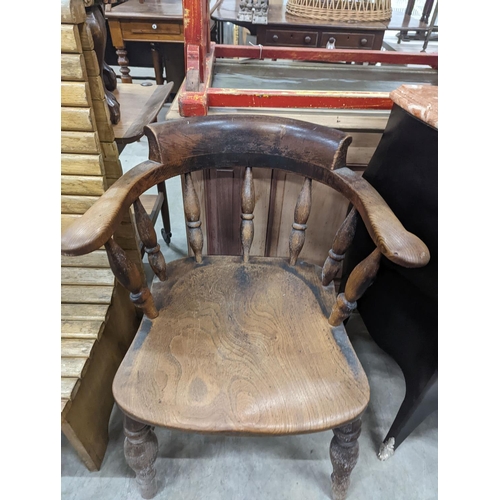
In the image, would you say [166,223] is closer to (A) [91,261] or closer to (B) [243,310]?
(A) [91,261]

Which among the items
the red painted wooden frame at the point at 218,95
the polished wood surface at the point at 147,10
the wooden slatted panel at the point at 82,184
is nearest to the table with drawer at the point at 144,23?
the polished wood surface at the point at 147,10

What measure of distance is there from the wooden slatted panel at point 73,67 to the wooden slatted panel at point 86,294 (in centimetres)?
53

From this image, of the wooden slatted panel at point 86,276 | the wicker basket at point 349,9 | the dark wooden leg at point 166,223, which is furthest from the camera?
the wicker basket at point 349,9

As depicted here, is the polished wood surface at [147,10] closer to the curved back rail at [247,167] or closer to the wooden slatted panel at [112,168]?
the wooden slatted panel at [112,168]

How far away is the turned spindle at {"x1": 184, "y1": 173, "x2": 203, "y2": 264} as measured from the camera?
3.07ft

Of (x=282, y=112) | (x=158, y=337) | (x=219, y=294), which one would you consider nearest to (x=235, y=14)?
(x=282, y=112)

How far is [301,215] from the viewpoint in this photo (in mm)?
947

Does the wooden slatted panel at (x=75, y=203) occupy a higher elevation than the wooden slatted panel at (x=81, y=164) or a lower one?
lower

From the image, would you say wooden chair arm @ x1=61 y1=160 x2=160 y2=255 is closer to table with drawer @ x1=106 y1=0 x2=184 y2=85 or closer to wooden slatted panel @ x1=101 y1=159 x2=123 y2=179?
wooden slatted panel @ x1=101 y1=159 x2=123 y2=179

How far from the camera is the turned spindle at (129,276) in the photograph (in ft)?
2.39

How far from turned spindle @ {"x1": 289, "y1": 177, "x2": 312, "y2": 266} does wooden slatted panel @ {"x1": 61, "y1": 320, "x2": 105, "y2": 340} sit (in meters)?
0.55

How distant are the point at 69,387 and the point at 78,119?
2.00 feet

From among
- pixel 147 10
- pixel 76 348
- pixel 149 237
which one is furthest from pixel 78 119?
pixel 147 10

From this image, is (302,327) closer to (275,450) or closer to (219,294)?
(219,294)
